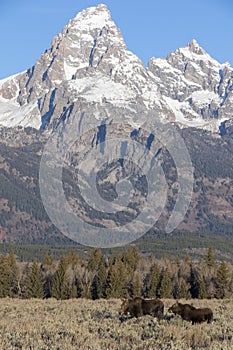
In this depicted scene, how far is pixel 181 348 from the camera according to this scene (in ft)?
66.2

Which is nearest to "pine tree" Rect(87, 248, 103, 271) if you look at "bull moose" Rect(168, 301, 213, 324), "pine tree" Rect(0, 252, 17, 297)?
"pine tree" Rect(0, 252, 17, 297)

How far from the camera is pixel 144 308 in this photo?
29391 mm

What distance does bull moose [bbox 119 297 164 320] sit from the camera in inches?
1139

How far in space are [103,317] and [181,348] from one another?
36.9 ft

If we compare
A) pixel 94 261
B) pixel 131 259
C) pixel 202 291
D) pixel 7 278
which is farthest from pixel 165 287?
pixel 7 278

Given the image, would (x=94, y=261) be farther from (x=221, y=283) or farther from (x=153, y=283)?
(x=221, y=283)

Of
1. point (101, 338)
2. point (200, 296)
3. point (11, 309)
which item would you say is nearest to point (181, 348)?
point (101, 338)

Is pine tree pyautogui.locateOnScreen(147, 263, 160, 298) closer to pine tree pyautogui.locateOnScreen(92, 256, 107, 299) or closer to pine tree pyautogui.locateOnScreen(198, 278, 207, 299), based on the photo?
pine tree pyautogui.locateOnScreen(198, 278, 207, 299)

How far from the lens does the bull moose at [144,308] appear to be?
2892cm

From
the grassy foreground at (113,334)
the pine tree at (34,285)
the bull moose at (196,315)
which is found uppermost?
the pine tree at (34,285)

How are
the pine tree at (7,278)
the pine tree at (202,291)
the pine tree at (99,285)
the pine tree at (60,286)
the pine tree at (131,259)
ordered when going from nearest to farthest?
the pine tree at (60,286) < the pine tree at (202,291) < the pine tree at (99,285) < the pine tree at (7,278) < the pine tree at (131,259)

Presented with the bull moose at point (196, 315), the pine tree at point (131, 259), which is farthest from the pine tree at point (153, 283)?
the bull moose at point (196, 315)

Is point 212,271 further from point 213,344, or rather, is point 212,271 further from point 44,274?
point 213,344

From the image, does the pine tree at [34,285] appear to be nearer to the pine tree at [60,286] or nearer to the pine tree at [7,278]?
the pine tree at [60,286]
